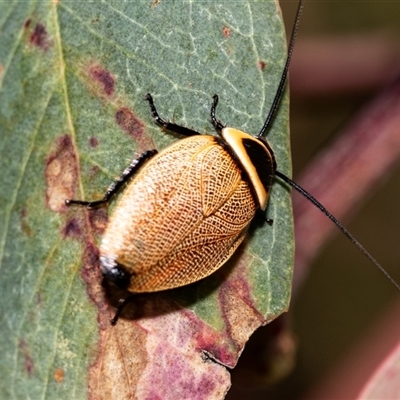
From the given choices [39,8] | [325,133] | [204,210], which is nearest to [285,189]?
[204,210]

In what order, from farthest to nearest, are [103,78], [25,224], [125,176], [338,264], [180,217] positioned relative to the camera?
[338,264]
[180,217]
[125,176]
[103,78]
[25,224]

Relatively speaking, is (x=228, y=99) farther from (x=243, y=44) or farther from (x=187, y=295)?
(x=187, y=295)

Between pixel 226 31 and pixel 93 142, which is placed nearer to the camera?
pixel 93 142

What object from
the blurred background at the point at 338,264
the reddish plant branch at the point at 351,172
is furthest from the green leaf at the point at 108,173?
the blurred background at the point at 338,264

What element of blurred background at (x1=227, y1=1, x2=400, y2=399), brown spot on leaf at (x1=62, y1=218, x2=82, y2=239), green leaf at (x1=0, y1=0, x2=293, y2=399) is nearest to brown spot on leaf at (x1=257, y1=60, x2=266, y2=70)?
green leaf at (x1=0, y1=0, x2=293, y2=399)

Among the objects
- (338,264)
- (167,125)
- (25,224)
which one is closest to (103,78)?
(167,125)

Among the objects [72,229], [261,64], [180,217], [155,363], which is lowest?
[155,363]

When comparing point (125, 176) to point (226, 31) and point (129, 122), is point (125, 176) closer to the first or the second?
point (129, 122)
